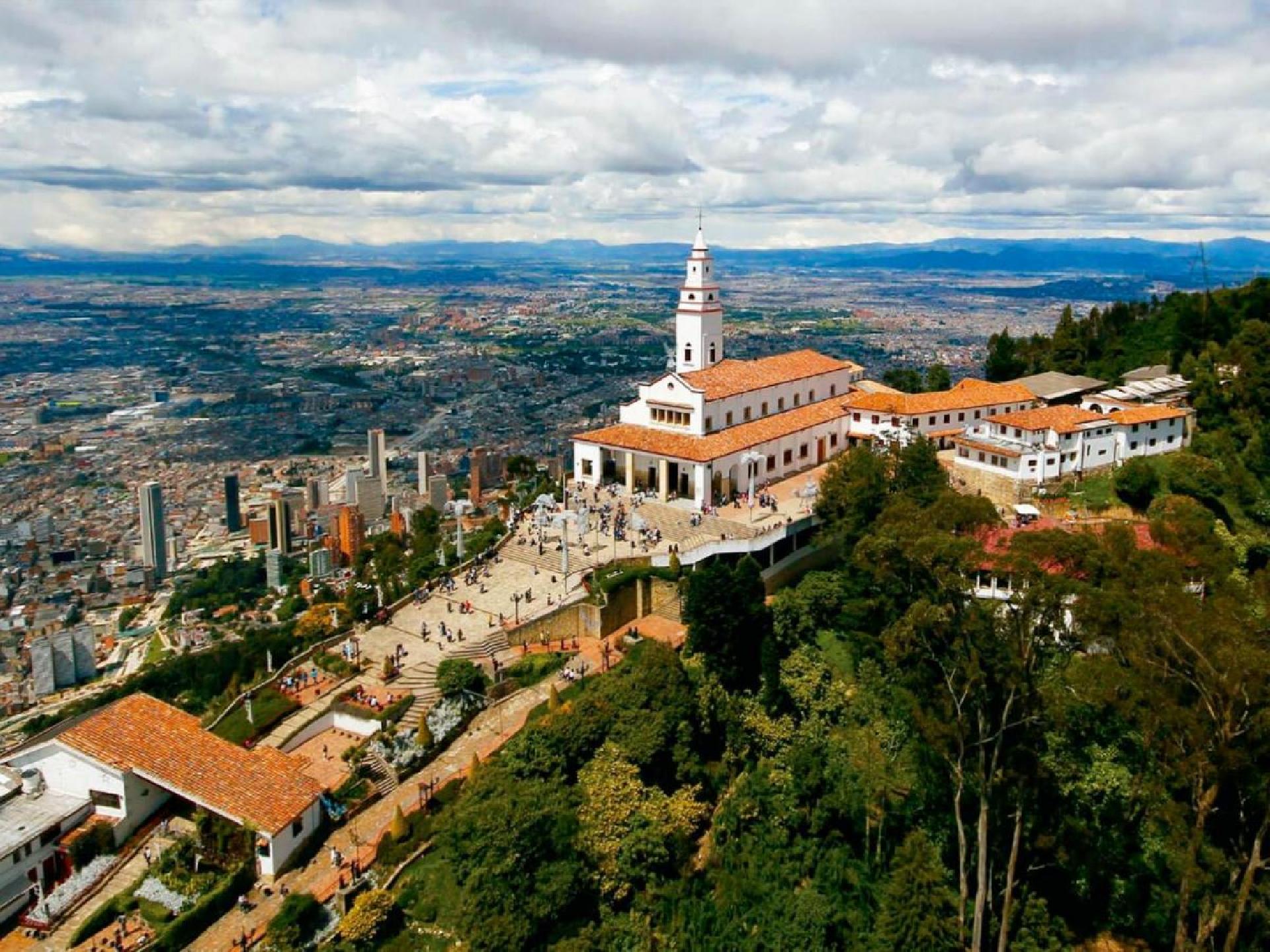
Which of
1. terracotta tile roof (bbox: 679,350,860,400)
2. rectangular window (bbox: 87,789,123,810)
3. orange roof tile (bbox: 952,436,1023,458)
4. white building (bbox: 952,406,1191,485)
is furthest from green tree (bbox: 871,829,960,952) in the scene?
terracotta tile roof (bbox: 679,350,860,400)

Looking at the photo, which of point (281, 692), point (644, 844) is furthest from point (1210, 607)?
point (281, 692)

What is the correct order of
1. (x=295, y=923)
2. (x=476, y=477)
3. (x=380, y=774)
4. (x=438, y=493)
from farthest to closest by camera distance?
(x=438, y=493) → (x=476, y=477) → (x=380, y=774) → (x=295, y=923)

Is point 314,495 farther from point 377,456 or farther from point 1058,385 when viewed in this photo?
point 1058,385

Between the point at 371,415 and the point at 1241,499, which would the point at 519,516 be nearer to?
the point at 1241,499

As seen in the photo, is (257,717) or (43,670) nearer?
(257,717)

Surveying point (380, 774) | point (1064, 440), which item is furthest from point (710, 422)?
point (380, 774)

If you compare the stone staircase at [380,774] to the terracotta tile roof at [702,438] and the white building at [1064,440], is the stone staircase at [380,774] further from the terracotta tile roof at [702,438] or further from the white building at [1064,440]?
the white building at [1064,440]
